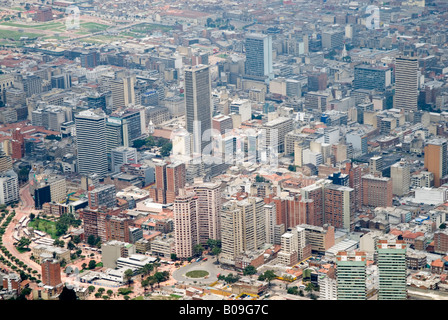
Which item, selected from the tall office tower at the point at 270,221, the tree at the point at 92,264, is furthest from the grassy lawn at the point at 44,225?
the tall office tower at the point at 270,221

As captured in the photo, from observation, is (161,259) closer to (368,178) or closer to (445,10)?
(368,178)

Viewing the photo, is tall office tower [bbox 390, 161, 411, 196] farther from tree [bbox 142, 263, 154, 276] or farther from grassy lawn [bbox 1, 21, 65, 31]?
grassy lawn [bbox 1, 21, 65, 31]

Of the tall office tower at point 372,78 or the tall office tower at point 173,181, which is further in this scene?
the tall office tower at point 372,78

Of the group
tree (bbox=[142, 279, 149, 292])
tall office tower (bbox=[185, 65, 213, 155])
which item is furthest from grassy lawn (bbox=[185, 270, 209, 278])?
tall office tower (bbox=[185, 65, 213, 155])

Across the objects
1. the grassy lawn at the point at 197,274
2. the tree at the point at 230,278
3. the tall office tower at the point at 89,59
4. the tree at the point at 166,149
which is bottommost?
the grassy lawn at the point at 197,274

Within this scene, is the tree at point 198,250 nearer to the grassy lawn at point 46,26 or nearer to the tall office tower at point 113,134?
the tall office tower at point 113,134

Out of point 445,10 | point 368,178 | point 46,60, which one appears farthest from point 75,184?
point 445,10

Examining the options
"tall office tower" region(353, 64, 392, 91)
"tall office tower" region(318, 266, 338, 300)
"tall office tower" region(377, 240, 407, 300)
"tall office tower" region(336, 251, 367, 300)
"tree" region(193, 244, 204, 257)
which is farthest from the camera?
"tall office tower" region(353, 64, 392, 91)
